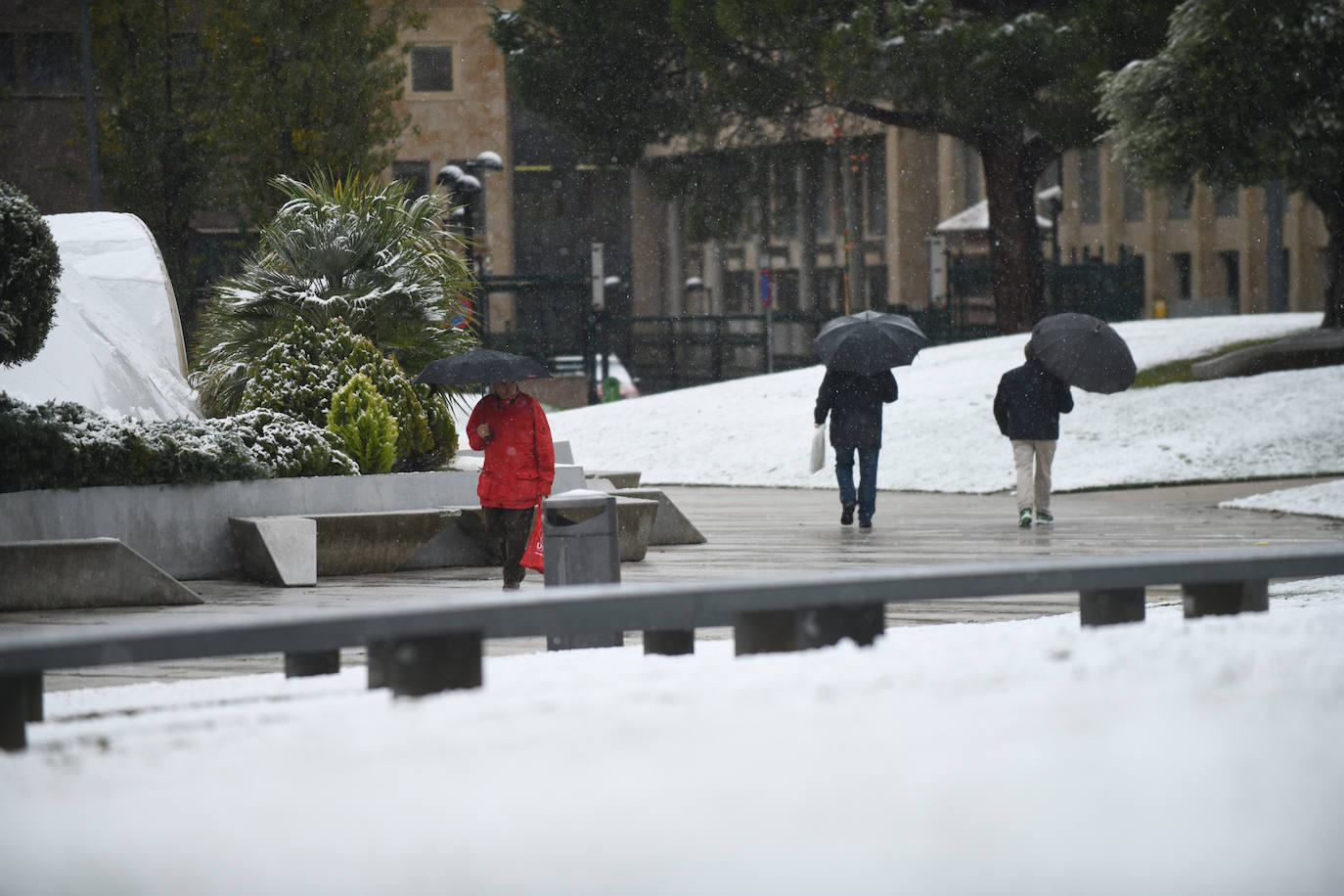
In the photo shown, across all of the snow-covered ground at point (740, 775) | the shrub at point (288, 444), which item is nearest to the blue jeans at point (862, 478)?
the shrub at point (288, 444)

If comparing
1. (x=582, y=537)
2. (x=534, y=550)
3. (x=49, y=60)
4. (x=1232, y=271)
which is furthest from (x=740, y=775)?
(x=1232, y=271)

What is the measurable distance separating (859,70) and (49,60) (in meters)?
29.4

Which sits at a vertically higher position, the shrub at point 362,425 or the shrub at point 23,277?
the shrub at point 23,277

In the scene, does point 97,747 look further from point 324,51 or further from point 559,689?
point 324,51

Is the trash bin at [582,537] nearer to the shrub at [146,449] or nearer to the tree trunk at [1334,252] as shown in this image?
the shrub at [146,449]

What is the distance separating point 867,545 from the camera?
47.6 feet

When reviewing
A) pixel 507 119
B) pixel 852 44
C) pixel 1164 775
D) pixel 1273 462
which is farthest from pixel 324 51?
pixel 507 119

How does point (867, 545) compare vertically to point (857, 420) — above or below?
below

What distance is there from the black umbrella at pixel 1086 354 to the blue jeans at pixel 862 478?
1730 millimetres

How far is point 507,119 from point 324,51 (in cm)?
3068

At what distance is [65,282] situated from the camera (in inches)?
620

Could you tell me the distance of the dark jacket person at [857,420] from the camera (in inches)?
624

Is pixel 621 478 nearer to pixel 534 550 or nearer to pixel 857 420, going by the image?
pixel 857 420

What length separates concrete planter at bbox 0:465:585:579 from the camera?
38.7ft
